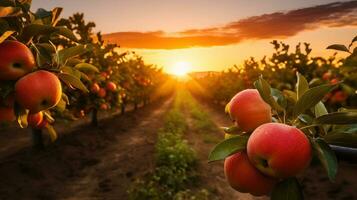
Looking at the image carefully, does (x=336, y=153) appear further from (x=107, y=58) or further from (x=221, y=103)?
(x=221, y=103)

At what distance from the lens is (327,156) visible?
36.6 inches

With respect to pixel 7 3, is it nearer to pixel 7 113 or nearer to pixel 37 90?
pixel 37 90

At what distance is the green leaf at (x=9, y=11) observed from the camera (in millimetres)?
1494

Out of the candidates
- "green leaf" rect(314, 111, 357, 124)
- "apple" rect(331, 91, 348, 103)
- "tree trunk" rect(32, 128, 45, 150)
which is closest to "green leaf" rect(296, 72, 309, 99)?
"green leaf" rect(314, 111, 357, 124)

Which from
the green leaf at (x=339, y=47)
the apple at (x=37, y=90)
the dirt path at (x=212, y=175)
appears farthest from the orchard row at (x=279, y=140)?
the dirt path at (x=212, y=175)

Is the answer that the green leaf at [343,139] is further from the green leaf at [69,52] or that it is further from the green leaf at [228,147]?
the green leaf at [69,52]

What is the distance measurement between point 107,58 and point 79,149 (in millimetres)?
3028

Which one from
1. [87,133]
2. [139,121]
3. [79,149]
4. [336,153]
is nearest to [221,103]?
[139,121]

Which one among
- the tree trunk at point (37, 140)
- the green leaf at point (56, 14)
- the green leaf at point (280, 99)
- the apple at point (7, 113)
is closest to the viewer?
the green leaf at point (280, 99)

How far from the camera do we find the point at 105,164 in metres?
10.0

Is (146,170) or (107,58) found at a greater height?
(107,58)

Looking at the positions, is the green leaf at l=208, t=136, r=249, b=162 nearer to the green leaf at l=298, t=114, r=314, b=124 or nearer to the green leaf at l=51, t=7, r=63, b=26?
the green leaf at l=298, t=114, r=314, b=124

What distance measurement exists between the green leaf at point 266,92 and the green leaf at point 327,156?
0.18 metres

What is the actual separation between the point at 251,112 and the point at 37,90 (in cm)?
92
